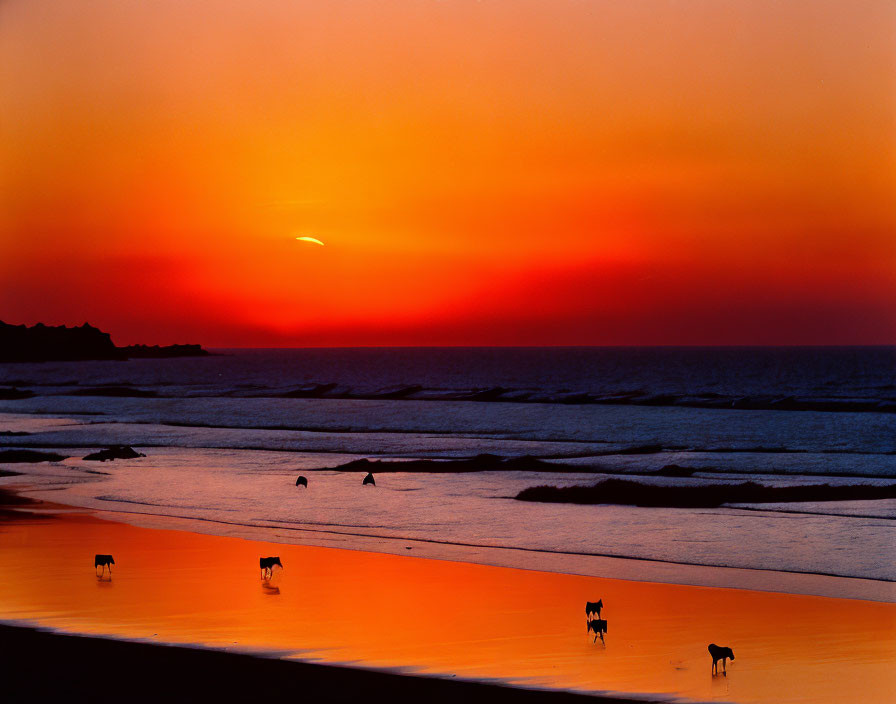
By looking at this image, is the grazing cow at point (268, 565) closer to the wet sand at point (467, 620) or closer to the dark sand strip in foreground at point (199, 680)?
the wet sand at point (467, 620)

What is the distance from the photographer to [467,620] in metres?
9.31

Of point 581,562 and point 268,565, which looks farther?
point 581,562

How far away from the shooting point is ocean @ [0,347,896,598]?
46.0 feet

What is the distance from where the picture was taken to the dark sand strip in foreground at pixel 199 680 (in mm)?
6922

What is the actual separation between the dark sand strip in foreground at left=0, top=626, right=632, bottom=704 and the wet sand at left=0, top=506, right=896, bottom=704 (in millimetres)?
135

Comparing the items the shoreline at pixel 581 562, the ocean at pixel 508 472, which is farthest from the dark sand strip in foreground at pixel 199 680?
the ocean at pixel 508 472

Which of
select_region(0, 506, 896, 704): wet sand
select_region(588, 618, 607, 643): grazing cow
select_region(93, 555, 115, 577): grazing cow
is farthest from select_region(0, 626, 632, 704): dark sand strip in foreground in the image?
select_region(93, 555, 115, 577): grazing cow

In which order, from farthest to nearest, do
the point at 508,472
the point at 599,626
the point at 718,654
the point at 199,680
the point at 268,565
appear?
1. the point at 508,472
2. the point at 268,565
3. the point at 599,626
4. the point at 718,654
5. the point at 199,680

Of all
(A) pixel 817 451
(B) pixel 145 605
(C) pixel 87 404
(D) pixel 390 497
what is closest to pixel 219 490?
(D) pixel 390 497

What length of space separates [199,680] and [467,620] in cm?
291

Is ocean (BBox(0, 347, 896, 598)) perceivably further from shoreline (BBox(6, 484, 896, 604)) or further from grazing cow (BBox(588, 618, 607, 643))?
grazing cow (BBox(588, 618, 607, 643))

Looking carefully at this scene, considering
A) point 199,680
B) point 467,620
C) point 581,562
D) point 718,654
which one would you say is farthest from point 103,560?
point 718,654

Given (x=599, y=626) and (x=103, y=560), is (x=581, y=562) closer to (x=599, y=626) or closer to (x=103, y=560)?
(x=599, y=626)

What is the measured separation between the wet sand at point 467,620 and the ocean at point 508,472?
1377 mm
